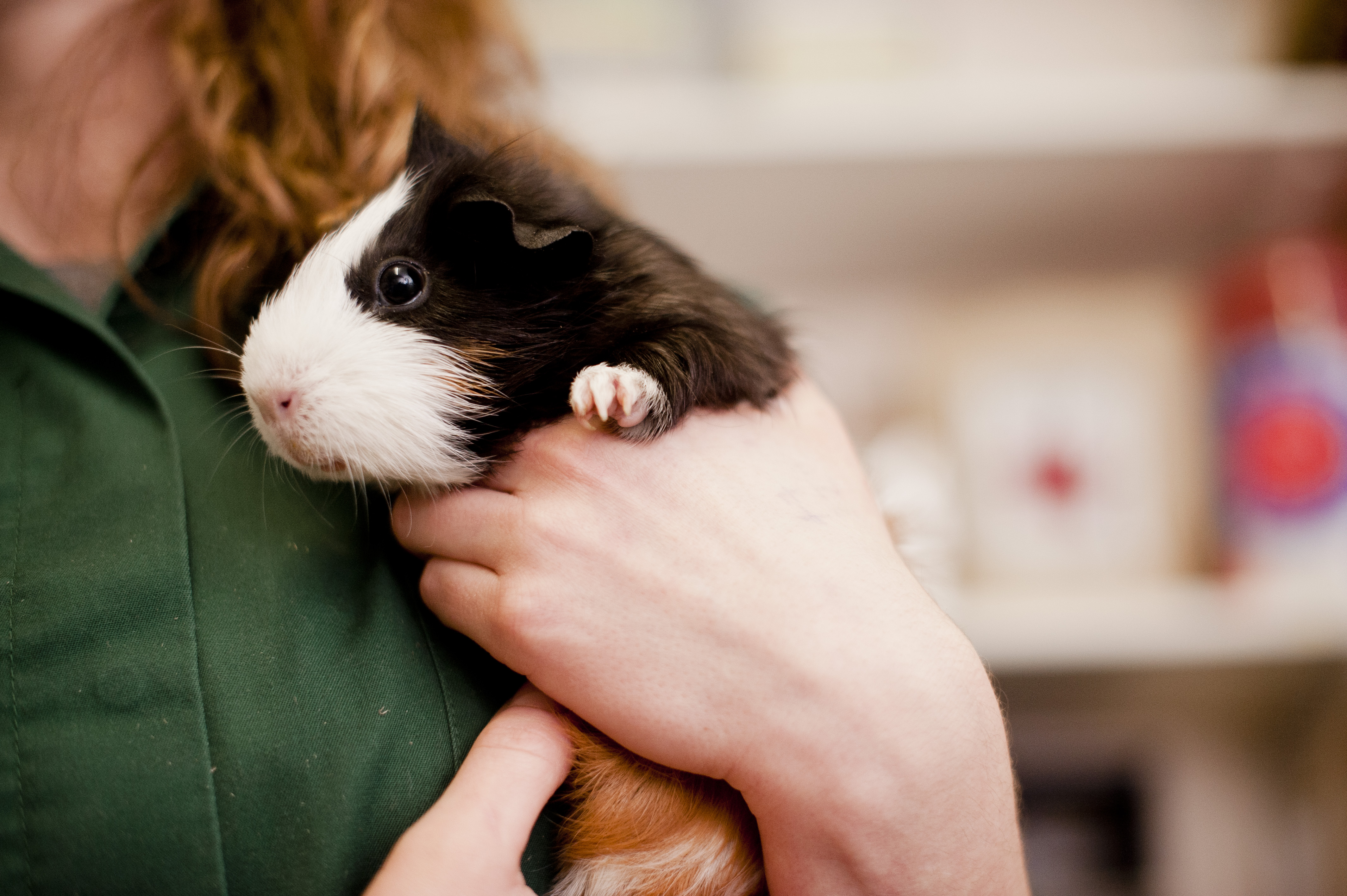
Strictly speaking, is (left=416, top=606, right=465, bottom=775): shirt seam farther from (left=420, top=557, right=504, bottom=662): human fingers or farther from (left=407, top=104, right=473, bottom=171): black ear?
(left=407, top=104, right=473, bottom=171): black ear

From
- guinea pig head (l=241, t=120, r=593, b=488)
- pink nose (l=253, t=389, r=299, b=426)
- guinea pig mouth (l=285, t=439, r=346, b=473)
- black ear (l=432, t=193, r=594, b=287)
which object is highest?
black ear (l=432, t=193, r=594, b=287)

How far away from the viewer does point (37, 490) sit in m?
0.62

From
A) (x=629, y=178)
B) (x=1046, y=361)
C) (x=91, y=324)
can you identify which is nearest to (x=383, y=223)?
(x=91, y=324)

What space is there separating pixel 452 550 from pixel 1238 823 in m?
1.84

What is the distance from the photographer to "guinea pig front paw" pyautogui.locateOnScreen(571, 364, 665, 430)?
60 centimetres

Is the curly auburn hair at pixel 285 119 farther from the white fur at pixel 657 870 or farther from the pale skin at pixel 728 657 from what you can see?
the white fur at pixel 657 870

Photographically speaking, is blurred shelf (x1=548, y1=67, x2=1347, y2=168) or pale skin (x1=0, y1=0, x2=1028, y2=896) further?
blurred shelf (x1=548, y1=67, x2=1347, y2=168)

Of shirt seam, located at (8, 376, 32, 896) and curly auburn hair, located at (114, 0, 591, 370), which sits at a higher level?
curly auburn hair, located at (114, 0, 591, 370)

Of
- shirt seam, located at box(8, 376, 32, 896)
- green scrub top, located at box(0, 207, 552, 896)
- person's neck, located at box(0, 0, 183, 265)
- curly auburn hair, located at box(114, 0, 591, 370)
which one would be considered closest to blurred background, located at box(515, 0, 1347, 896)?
curly auburn hair, located at box(114, 0, 591, 370)

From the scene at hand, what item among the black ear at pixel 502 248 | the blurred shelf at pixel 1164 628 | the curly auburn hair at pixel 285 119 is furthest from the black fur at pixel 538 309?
the blurred shelf at pixel 1164 628

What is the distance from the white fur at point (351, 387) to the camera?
0.60 metres

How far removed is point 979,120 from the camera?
132 centimetres

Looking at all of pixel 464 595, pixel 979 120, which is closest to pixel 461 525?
pixel 464 595

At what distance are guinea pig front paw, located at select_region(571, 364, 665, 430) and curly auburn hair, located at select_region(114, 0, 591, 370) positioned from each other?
11.4 inches
